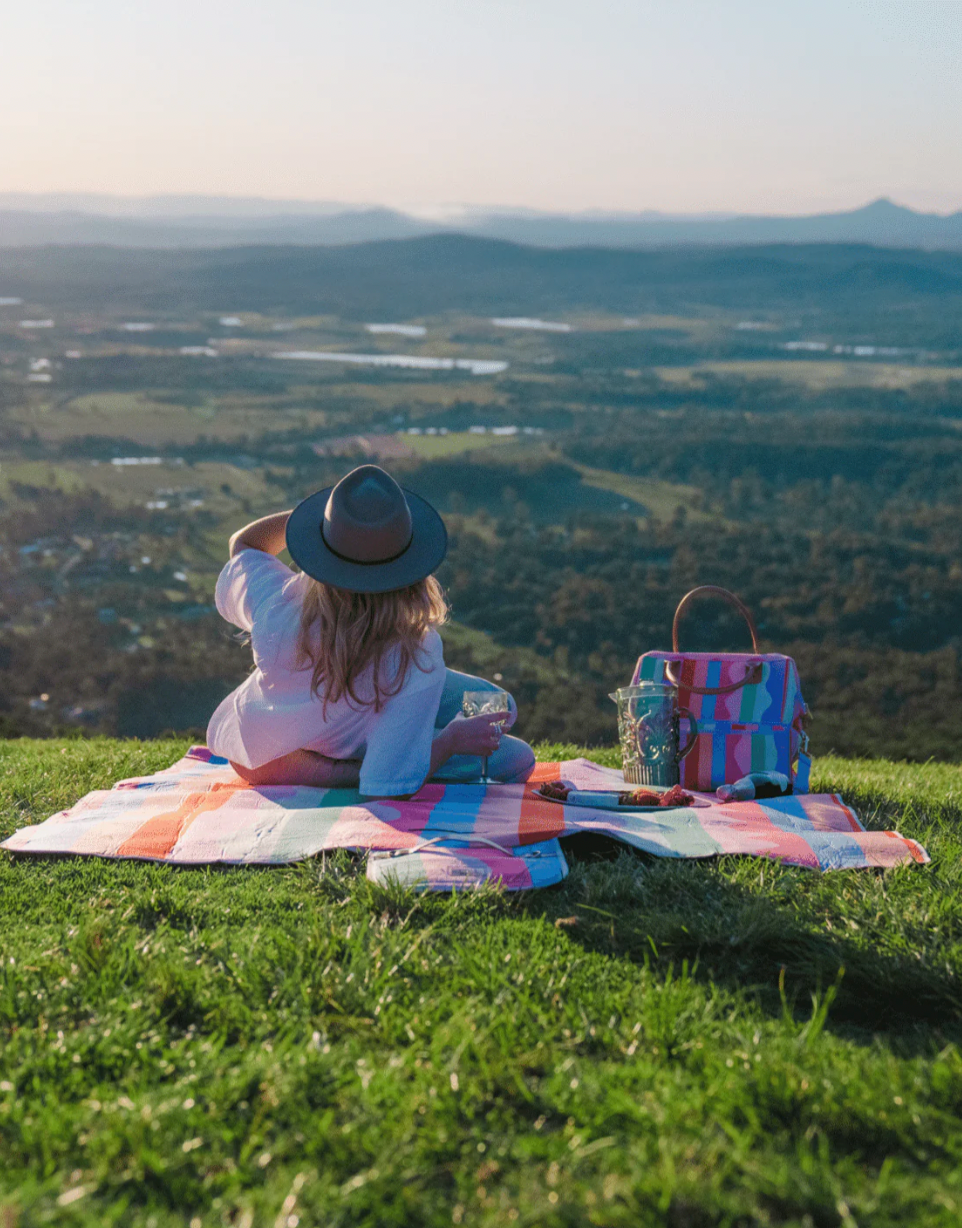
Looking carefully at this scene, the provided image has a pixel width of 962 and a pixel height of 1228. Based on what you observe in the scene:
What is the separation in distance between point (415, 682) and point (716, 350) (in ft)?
415

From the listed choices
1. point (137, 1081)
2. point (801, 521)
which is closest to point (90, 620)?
point (137, 1081)

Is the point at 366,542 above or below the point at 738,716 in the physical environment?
above

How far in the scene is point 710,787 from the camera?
4922 millimetres

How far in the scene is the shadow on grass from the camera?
258 cm

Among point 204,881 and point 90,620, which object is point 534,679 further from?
point 204,881

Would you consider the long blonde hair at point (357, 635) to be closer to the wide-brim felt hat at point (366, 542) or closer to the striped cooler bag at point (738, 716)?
the wide-brim felt hat at point (366, 542)

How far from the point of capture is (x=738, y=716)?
4.87 meters

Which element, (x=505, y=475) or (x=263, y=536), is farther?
(x=505, y=475)

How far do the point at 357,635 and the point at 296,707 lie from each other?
0.43 m

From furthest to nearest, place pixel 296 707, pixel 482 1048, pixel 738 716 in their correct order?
pixel 738 716 → pixel 296 707 → pixel 482 1048

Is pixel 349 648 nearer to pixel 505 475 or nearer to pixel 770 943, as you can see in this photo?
pixel 770 943

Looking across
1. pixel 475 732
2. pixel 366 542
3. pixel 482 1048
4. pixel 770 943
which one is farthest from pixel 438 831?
pixel 482 1048

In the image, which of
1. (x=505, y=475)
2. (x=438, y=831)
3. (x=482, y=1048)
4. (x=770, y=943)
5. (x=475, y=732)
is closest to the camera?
(x=482, y=1048)

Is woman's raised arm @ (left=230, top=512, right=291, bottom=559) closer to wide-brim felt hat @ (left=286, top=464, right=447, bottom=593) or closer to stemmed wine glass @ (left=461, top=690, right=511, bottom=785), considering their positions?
wide-brim felt hat @ (left=286, top=464, right=447, bottom=593)
